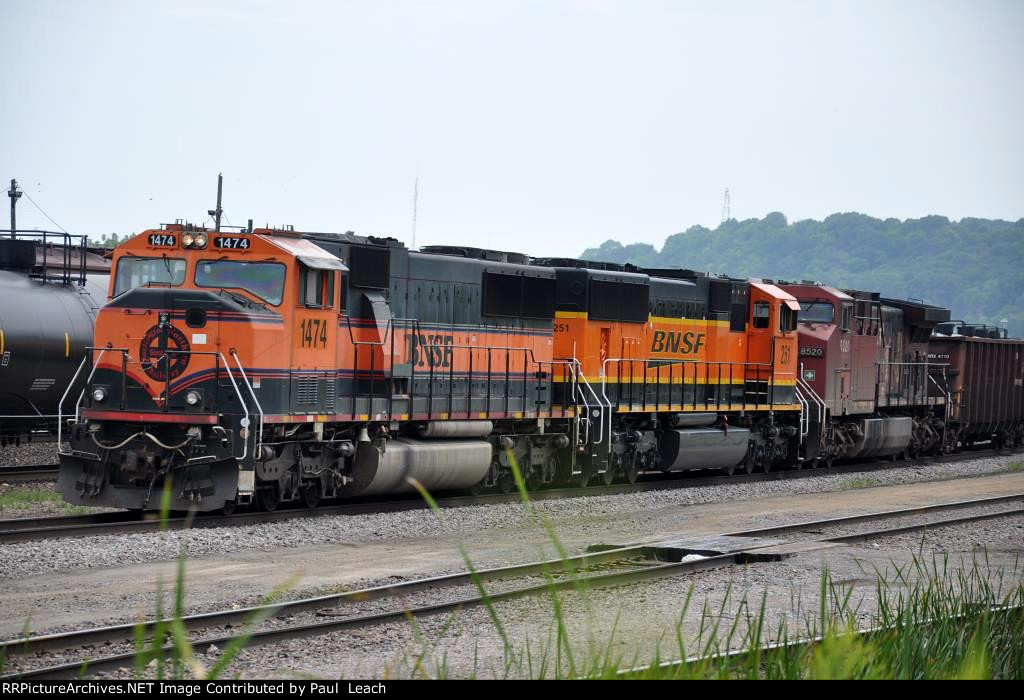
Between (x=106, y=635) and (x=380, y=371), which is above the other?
(x=380, y=371)

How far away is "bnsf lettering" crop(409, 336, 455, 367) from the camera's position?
1822 centimetres

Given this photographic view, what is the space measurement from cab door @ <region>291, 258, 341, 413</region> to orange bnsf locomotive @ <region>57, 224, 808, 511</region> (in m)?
0.02

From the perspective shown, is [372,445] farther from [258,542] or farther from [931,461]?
[931,461]

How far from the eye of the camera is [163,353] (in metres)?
15.7

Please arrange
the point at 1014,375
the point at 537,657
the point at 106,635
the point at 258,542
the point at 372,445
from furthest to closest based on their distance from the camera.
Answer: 1. the point at 1014,375
2. the point at 372,445
3. the point at 258,542
4. the point at 106,635
5. the point at 537,657

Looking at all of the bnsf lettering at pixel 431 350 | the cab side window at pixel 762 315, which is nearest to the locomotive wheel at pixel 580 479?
the bnsf lettering at pixel 431 350

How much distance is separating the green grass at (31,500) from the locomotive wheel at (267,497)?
97.4 inches

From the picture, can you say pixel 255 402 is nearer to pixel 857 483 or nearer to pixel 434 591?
pixel 434 591

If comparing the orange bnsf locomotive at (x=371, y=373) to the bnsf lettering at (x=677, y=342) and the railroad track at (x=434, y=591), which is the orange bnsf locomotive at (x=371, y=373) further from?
the railroad track at (x=434, y=591)

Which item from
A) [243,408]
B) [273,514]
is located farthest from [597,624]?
[273,514]

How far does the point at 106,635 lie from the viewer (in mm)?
8750

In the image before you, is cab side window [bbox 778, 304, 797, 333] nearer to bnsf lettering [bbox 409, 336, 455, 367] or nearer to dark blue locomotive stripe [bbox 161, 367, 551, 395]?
dark blue locomotive stripe [bbox 161, 367, 551, 395]

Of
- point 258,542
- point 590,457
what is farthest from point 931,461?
point 258,542

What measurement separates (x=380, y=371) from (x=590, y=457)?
17.3 ft
